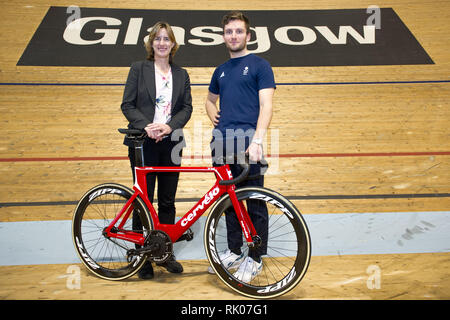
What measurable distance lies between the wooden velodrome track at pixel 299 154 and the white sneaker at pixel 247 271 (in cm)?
13

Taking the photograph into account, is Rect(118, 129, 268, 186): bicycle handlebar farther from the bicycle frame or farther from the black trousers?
the black trousers

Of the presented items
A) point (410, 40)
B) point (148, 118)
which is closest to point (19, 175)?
point (148, 118)

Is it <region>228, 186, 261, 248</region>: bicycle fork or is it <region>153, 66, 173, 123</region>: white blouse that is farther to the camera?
<region>153, 66, 173, 123</region>: white blouse

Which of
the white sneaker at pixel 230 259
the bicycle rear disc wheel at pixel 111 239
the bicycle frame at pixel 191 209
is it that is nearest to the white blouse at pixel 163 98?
the bicycle frame at pixel 191 209

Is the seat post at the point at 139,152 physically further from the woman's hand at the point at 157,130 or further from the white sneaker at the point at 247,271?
the white sneaker at the point at 247,271

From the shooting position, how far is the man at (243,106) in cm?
217

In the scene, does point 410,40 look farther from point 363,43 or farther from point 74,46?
point 74,46

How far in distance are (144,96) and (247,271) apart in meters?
1.21

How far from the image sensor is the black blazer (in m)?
2.30

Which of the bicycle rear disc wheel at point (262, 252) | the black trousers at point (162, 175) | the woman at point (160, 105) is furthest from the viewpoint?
the black trousers at point (162, 175)

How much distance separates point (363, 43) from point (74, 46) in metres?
4.89

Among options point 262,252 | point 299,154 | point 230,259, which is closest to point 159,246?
point 230,259

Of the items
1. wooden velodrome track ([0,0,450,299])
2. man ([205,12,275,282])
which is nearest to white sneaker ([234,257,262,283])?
man ([205,12,275,282])

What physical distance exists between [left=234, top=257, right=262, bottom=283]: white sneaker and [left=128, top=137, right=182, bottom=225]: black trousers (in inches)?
22.1
